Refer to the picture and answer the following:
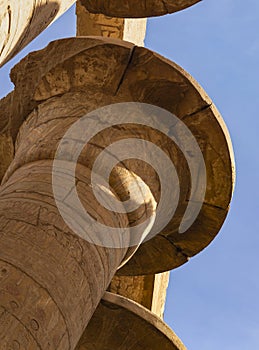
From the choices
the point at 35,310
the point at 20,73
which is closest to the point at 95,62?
the point at 20,73

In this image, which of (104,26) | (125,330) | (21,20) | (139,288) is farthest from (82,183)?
(104,26)

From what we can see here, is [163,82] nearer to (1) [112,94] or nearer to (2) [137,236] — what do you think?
(1) [112,94]

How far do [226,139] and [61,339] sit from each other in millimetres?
2935

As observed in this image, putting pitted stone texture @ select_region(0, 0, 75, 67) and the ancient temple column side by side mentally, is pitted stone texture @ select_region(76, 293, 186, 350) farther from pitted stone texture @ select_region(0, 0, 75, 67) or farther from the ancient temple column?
pitted stone texture @ select_region(0, 0, 75, 67)

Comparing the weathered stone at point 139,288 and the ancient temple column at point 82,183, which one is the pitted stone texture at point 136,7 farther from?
the weathered stone at point 139,288

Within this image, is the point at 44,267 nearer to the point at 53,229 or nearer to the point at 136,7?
the point at 53,229

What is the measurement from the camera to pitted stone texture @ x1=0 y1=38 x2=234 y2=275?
5.49m

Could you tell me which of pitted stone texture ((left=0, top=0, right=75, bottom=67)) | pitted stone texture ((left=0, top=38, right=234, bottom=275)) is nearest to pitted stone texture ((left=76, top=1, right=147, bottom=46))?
pitted stone texture ((left=0, top=38, right=234, bottom=275))

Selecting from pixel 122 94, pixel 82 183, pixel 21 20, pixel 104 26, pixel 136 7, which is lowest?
pixel 82 183

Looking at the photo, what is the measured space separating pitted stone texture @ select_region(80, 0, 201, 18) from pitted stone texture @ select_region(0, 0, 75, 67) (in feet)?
6.24

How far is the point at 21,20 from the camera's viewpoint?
13.4 ft

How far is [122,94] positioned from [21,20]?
5.54 ft

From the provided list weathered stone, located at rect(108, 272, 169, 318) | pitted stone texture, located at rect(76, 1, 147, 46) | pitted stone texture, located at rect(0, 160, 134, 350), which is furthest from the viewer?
pitted stone texture, located at rect(76, 1, 147, 46)

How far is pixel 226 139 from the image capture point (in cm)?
578
